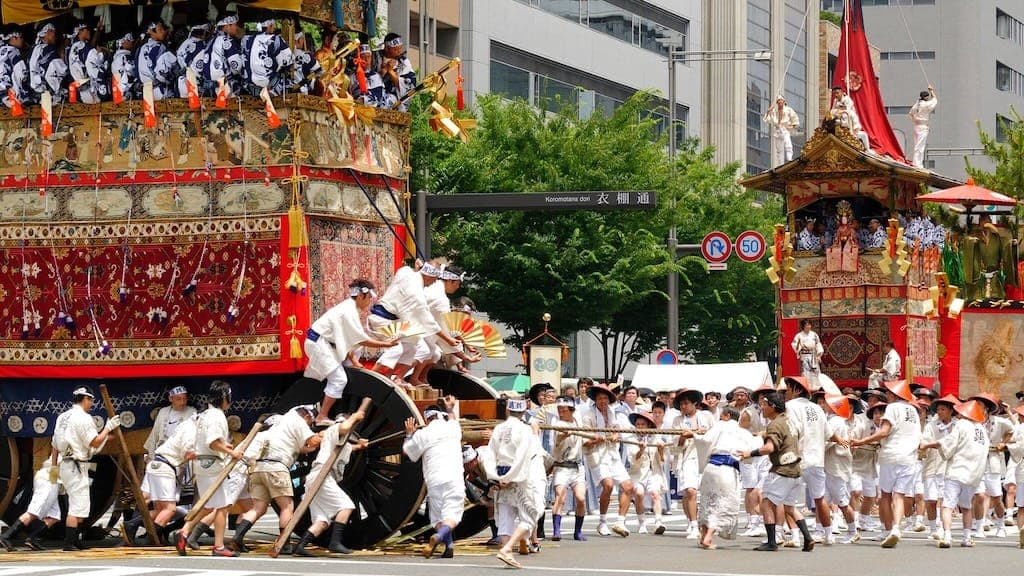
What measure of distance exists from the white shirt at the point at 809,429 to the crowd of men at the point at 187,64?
548 centimetres

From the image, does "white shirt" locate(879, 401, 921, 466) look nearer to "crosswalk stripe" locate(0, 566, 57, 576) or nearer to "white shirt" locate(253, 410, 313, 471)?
"white shirt" locate(253, 410, 313, 471)

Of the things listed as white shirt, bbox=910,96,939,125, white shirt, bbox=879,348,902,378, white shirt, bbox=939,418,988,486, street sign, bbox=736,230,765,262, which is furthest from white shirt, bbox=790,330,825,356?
white shirt, bbox=939,418,988,486

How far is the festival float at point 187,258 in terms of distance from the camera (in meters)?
18.4

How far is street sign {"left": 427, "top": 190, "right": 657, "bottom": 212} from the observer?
27.0 meters

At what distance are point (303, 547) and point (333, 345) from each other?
1.97 m

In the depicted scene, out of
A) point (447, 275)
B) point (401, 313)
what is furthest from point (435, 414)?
point (447, 275)

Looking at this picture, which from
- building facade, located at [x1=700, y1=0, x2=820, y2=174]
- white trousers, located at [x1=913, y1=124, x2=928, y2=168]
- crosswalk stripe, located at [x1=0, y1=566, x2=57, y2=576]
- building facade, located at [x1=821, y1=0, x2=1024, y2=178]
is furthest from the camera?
building facade, located at [x1=821, y1=0, x2=1024, y2=178]

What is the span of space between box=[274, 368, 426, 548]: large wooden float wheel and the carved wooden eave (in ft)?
60.1

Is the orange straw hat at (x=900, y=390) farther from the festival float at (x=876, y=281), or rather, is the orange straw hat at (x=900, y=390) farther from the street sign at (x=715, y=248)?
the street sign at (x=715, y=248)

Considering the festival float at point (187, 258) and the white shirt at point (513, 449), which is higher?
the festival float at point (187, 258)

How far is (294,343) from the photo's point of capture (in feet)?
Result: 60.1

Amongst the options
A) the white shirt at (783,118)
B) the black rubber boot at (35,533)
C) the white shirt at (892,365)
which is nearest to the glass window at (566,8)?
the white shirt at (783,118)

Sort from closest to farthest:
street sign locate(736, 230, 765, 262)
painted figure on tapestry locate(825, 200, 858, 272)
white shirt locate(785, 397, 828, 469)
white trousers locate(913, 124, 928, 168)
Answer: white shirt locate(785, 397, 828, 469) → painted figure on tapestry locate(825, 200, 858, 272) → white trousers locate(913, 124, 928, 168) → street sign locate(736, 230, 765, 262)

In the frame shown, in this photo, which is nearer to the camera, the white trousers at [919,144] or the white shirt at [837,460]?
the white shirt at [837,460]
